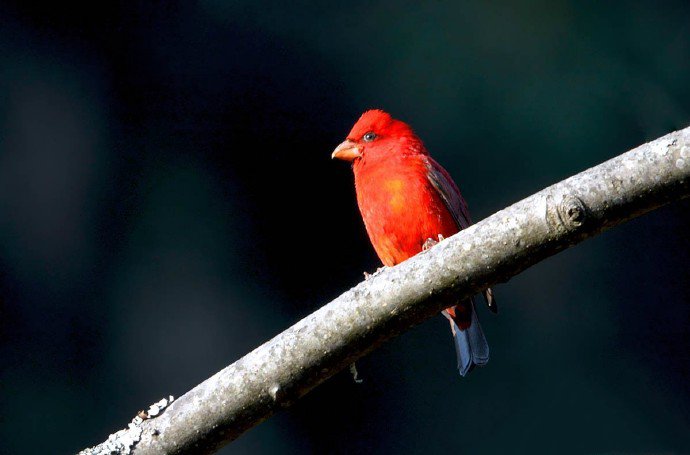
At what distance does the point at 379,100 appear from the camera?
470 cm

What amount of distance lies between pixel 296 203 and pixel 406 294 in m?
2.67

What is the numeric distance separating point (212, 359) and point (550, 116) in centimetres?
220

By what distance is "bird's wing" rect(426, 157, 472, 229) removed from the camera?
350 cm

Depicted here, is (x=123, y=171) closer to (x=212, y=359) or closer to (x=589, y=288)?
(x=212, y=359)

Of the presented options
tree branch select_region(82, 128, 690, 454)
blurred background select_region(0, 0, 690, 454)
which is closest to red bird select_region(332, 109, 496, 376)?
blurred background select_region(0, 0, 690, 454)

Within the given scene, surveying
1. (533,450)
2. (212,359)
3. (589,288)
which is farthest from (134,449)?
(589,288)

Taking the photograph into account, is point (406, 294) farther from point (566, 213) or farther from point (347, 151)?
point (347, 151)

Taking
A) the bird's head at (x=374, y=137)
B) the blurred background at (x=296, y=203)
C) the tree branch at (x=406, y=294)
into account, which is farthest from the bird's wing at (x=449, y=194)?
the tree branch at (x=406, y=294)

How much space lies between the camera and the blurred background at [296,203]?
164 inches

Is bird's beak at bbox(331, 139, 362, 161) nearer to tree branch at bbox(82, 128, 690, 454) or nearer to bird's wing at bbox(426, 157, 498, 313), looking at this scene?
bird's wing at bbox(426, 157, 498, 313)

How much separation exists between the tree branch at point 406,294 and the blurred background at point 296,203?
2.28 meters

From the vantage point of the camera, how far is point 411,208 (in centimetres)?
341

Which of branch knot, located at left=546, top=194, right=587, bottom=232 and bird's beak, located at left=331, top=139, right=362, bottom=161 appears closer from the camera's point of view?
branch knot, located at left=546, top=194, right=587, bottom=232

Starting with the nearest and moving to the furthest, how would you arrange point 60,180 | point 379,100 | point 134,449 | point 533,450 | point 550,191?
point 550,191 < point 134,449 < point 533,450 < point 60,180 < point 379,100
